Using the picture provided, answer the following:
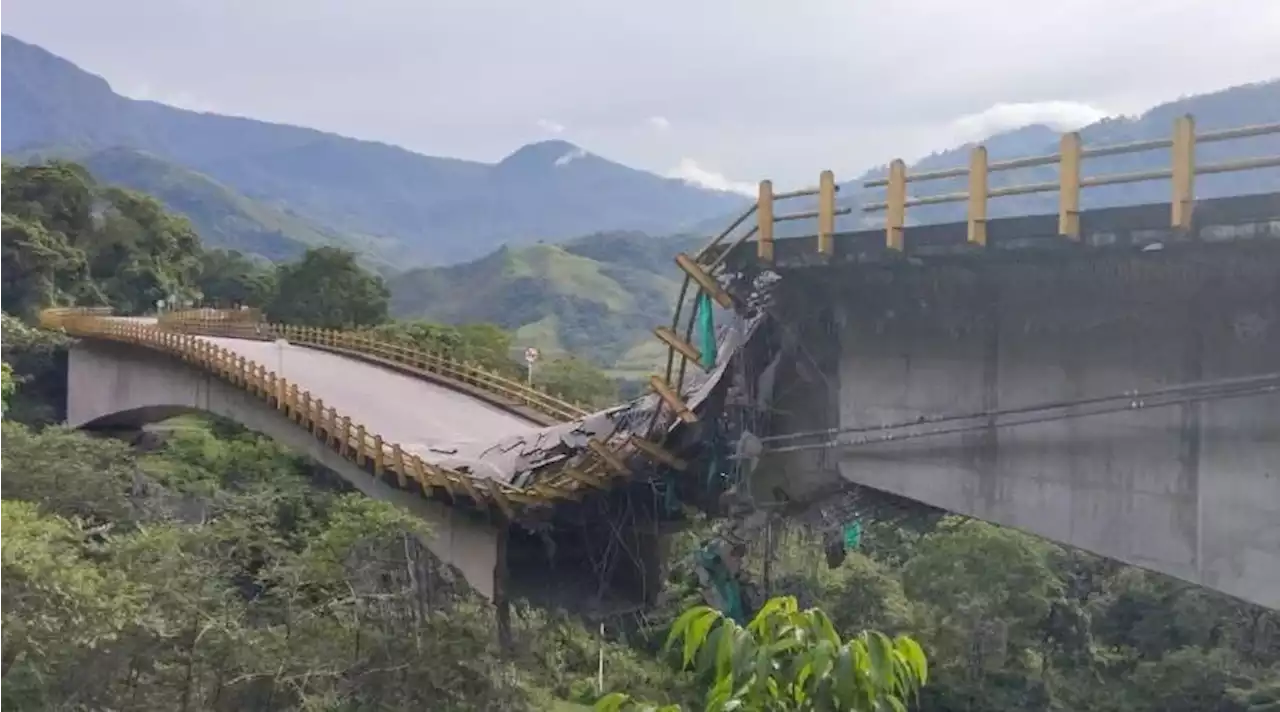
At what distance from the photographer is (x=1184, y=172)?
8500mm

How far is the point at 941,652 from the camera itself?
3130 cm

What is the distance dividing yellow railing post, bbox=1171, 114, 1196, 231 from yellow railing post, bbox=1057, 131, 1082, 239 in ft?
2.27

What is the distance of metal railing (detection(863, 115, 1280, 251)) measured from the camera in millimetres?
8469

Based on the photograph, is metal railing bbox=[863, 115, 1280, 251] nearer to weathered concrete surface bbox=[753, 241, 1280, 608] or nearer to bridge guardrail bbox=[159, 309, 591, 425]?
weathered concrete surface bbox=[753, 241, 1280, 608]

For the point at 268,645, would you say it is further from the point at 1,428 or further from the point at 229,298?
the point at 229,298

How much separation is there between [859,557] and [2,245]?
3450 cm

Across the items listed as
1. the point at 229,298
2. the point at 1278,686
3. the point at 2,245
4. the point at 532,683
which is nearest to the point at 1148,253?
the point at 532,683

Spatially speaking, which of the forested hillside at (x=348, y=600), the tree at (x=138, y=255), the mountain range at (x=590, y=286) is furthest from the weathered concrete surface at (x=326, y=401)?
the mountain range at (x=590, y=286)

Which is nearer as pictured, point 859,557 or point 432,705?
point 432,705

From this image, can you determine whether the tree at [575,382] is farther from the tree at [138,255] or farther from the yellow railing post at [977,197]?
the yellow railing post at [977,197]

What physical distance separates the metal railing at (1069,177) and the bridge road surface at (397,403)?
9171 millimetres

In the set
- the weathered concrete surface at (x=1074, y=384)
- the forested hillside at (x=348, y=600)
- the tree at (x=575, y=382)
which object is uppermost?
the weathered concrete surface at (x=1074, y=384)

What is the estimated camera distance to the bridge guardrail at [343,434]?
16.2m

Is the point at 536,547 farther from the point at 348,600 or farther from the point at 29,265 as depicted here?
the point at 29,265
